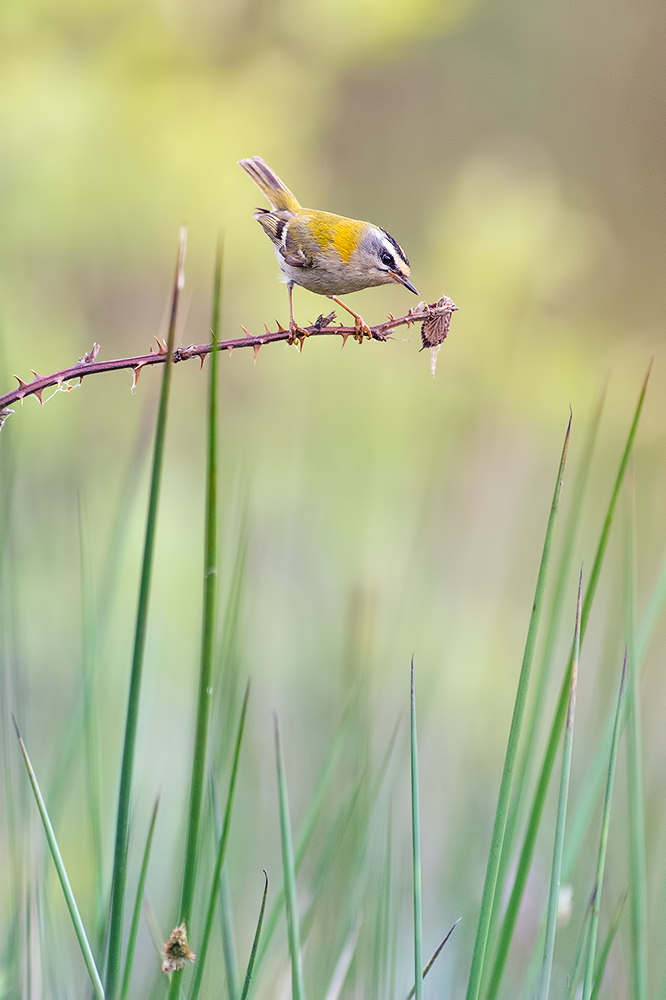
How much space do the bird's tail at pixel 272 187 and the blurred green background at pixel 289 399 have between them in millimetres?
493

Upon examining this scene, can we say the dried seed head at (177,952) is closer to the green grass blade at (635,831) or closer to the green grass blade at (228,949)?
the green grass blade at (228,949)

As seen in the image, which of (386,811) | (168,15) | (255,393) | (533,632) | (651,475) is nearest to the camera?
(533,632)

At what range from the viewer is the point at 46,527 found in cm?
175

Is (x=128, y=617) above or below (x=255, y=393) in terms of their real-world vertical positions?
below

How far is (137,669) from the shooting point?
0.39 m

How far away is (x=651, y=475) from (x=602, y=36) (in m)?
2.62

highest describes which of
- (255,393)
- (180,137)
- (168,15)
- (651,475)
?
(168,15)

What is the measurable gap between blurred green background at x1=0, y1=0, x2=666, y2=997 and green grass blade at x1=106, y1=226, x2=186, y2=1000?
2.95 ft

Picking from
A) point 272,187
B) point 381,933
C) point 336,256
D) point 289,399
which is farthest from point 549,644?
point 289,399

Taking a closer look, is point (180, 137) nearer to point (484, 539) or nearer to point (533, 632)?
point (484, 539)

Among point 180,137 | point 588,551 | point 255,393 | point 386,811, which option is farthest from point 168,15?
point 386,811

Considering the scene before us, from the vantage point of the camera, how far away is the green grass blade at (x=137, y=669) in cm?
36

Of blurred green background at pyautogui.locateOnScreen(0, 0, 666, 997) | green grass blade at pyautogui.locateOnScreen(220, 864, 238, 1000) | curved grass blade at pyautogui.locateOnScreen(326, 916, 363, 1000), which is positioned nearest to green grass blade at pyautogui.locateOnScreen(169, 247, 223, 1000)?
green grass blade at pyautogui.locateOnScreen(220, 864, 238, 1000)

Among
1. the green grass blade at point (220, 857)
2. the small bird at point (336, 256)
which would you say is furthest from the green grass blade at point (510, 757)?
the small bird at point (336, 256)
